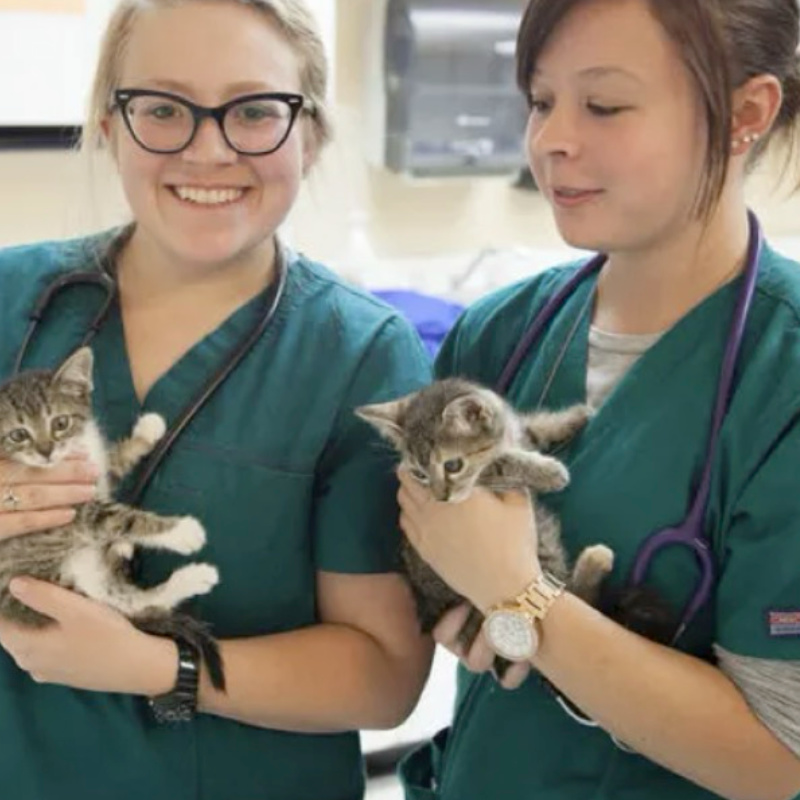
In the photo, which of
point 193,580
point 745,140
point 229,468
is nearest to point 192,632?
point 193,580

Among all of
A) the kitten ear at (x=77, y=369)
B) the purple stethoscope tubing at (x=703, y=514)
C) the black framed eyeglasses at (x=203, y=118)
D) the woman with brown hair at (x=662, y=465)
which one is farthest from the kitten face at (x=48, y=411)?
the purple stethoscope tubing at (x=703, y=514)

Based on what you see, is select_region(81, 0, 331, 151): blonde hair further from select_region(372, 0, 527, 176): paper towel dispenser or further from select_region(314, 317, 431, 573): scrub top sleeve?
select_region(372, 0, 527, 176): paper towel dispenser

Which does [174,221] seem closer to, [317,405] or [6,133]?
[317,405]

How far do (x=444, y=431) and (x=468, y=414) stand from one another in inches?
1.3

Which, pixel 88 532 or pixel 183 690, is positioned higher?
pixel 88 532

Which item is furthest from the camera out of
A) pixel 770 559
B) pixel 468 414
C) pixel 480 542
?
pixel 468 414

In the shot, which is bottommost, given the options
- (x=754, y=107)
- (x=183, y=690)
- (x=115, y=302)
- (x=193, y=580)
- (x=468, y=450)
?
(x=183, y=690)

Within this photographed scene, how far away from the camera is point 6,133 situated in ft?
6.90

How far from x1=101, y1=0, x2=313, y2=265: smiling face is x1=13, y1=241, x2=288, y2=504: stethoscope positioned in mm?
76

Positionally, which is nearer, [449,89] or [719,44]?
[719,44]

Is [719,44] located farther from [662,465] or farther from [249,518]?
[249,518]

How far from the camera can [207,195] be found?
1088 millimetres

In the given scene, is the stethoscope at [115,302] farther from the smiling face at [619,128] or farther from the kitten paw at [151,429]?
the smiling face at [619,128]

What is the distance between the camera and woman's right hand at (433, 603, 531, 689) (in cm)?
103
